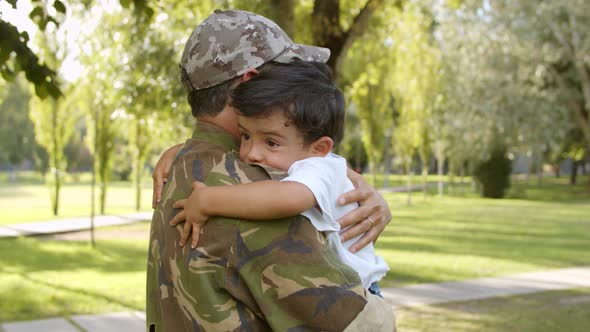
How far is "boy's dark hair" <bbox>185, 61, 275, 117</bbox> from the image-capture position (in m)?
1.89

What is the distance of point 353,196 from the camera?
A: 195cm

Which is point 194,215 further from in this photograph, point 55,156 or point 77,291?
point 55,156

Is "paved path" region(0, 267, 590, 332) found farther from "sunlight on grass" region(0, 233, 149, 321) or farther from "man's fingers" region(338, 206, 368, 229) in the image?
"man's fingers" region(338, 206, 368, 229)

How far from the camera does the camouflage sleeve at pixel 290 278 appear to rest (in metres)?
1.62

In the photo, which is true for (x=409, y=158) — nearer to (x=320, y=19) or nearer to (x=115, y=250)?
(x=115, y=250)

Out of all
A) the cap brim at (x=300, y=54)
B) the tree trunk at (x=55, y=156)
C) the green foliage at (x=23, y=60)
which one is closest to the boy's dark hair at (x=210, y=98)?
the cap brim at (x=300, y=54)

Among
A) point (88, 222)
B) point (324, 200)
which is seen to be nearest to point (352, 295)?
point (324, 200)

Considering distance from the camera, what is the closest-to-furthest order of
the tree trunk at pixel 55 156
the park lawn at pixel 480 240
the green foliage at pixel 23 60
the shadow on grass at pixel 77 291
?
the green foliage at pixel 23 60 < the shadow on grass at pixel 77 291 < the park lawn at pixel 480 240 < the tree trunk at pixel 55 156

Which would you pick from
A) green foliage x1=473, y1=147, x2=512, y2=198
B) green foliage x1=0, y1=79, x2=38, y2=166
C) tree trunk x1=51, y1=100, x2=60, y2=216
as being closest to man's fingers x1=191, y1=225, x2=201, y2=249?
tree trunk x1=51, y1=100, x2=60, y2=216

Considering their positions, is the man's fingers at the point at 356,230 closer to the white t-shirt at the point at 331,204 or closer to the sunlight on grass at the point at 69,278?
the white t-shirt at the point at 331,204

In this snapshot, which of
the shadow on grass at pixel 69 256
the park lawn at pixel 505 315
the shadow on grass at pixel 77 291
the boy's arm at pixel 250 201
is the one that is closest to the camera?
the boy's arm at pixel 250 201

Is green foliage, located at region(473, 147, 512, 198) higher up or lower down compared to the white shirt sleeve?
lower down

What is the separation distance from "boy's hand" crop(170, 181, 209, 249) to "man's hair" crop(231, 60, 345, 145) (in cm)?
23

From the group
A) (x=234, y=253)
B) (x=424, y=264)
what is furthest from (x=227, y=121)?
(x=424, y=264)
